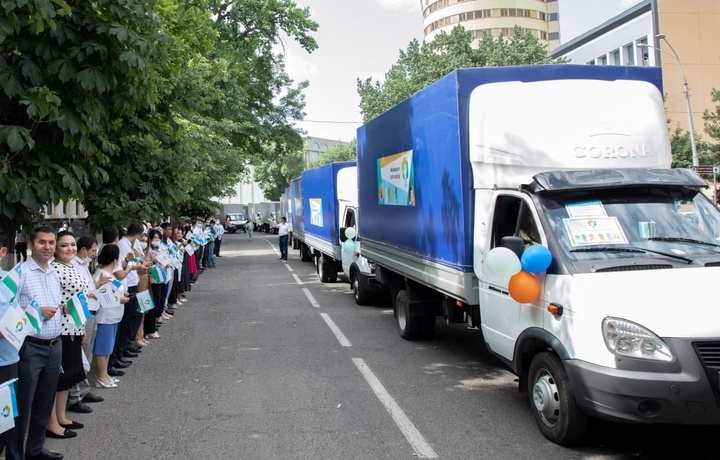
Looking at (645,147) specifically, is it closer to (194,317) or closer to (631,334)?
(631,334)

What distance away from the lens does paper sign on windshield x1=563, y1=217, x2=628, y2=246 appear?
5.14 metres

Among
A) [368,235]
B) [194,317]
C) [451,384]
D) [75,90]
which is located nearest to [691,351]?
[451,384]

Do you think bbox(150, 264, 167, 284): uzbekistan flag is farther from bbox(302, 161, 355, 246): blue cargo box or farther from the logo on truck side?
the logo on truck side

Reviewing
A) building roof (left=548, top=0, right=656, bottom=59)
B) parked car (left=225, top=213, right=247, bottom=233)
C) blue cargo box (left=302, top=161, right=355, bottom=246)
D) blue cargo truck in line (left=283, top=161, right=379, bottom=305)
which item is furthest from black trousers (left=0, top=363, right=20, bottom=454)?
parked car (left=225, top=213, right=247, bottom=233)

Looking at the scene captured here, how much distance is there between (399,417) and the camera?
5863 millimetres

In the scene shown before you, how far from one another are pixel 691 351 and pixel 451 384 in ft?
10.6

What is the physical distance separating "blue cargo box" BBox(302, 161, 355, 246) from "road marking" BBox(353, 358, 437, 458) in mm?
8624

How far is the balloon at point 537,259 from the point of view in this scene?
16.4ft

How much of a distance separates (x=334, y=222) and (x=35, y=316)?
11931 millimetres

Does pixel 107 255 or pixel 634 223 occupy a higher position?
pixel 634 223

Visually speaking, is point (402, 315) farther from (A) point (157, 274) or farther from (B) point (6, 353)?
(B) point (6, 353)

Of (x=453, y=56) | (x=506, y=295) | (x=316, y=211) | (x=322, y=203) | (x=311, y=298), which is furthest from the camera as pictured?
(x=453, y=56)

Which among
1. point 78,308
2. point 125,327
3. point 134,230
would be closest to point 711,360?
point 78,308

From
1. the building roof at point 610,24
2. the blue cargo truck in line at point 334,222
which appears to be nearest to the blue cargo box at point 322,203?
the blue cargo truck in line at point 334,222
